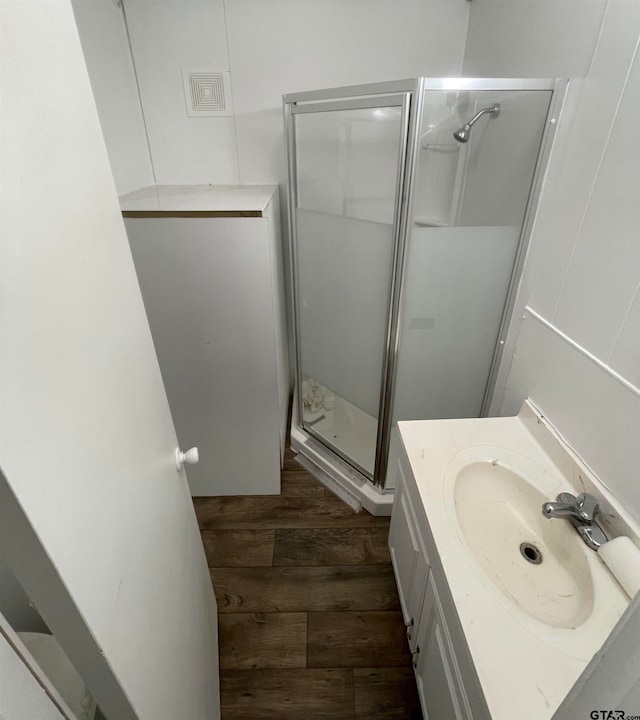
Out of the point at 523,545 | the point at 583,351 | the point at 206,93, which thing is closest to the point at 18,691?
the point at 523,545

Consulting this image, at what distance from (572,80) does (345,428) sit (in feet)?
5.47

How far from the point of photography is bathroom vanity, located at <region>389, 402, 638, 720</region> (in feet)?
2.18

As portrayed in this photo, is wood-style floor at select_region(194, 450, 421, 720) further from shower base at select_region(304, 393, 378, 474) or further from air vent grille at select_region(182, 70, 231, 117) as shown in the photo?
air vent grille at select_region(182, 70, 231, 117)

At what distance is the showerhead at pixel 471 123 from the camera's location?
46.8 inches

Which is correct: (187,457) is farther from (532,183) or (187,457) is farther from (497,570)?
(532,183)

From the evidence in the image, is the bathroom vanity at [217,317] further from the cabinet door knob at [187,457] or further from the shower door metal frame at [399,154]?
the cabinet door knob at [187,457]

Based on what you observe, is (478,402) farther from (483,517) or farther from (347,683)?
(347,683)

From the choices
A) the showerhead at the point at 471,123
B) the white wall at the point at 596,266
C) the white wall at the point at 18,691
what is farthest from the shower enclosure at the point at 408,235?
the white wall at the point at 18,691

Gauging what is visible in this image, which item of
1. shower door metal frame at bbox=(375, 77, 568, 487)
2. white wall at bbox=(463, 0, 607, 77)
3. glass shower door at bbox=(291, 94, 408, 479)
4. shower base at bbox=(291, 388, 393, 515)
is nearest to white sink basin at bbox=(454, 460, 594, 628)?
shower door metal frame at bbox=(375, 77, 568, 487)

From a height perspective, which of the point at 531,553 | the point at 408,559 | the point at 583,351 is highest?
the point at 583,351

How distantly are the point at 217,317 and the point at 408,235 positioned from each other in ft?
2.61

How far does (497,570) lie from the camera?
89cm

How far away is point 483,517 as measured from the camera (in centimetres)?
102

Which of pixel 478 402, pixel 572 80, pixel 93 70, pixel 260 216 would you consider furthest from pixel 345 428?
pixel 93 70
